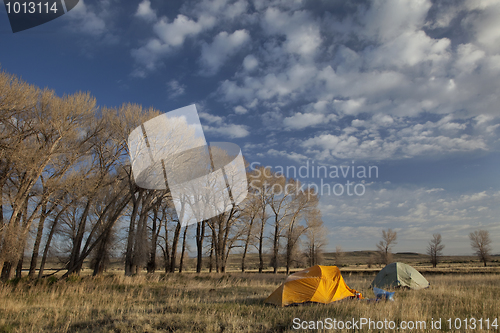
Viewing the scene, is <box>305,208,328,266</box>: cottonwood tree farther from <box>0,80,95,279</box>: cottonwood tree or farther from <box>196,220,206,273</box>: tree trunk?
<box>0,80,95,279</box>: cottonwood tree

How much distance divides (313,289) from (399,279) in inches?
298

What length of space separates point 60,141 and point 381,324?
63.8 feet

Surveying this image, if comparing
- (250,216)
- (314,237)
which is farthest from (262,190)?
(314,237)

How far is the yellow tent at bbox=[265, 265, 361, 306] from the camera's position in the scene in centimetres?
1033

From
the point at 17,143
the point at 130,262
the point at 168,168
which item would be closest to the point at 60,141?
the point at 17,143

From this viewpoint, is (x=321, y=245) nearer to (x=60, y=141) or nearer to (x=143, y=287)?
(x=143, y=287)

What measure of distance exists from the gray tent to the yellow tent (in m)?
5.46

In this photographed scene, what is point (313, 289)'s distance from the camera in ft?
34.6

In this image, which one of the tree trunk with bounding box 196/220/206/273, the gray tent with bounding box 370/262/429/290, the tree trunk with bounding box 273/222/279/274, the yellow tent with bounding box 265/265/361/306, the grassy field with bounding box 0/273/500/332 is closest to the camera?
the grassy field with bounding box 0/273/500/332

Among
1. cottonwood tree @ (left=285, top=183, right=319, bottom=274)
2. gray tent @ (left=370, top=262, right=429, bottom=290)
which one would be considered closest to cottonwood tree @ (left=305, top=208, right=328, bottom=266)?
cottonwood tree @ (left=285, top=183, right=319, bottom=274)

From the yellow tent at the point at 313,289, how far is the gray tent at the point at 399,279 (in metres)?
5.46

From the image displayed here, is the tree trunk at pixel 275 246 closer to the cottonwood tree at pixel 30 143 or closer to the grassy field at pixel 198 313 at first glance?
the grassy field at pixel 198 313

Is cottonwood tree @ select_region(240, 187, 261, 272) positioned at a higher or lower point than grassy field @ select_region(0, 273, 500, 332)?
higher

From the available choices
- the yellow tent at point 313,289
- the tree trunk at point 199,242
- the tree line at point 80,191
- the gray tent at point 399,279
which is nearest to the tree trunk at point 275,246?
the tree line at point 80,191
